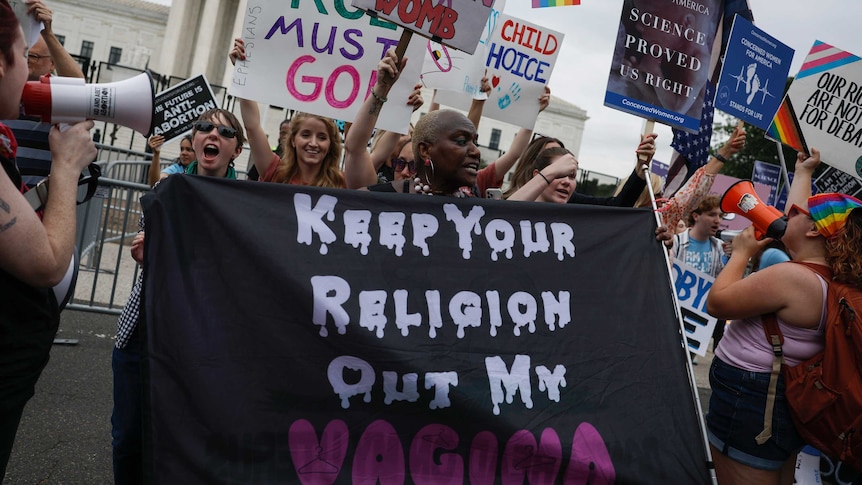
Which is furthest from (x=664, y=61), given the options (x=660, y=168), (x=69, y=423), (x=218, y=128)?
(x=660, y=168)

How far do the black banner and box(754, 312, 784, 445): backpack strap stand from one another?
0.46 m

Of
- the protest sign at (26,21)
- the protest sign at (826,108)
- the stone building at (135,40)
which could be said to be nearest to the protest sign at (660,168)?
the protest sign at (826,108)

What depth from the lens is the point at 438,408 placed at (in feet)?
8.62

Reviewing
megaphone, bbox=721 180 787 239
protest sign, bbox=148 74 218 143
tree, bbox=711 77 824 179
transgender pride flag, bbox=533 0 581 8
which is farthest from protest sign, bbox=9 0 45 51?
tree, bbox=711 77 824 179

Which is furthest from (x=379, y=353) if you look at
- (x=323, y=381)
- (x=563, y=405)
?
(x=563, y=405)

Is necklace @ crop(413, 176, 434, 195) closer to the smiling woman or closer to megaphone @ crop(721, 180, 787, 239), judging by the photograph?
the smiling woman

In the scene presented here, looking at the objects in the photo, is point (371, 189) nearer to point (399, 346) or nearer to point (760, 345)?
point (399, 346)

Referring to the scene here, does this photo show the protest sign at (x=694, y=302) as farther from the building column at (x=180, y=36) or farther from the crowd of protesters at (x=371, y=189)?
the building column at (x=180, y=36)

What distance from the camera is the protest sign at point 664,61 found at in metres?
3.93

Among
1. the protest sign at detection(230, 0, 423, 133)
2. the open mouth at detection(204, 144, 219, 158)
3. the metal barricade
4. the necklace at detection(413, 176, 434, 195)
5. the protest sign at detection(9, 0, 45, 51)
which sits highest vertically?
the protest sign at detection(230, 0, 423, 133)

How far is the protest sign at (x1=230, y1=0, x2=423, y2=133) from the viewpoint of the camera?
3986 mm

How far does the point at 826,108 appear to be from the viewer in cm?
527

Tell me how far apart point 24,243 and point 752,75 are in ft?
14.3

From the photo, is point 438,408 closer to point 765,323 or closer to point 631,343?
point 631,343
